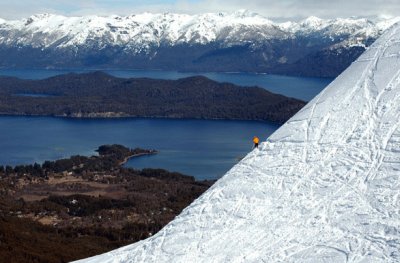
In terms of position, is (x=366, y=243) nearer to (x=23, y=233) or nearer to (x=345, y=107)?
(x=345, y=107)

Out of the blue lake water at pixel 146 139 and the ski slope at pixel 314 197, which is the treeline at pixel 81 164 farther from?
the ski slope at pixel 314 197

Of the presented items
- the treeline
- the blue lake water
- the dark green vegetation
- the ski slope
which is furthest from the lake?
the ski slope

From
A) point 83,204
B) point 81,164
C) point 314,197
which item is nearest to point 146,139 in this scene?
point 81,164

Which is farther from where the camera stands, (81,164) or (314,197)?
(81,164)

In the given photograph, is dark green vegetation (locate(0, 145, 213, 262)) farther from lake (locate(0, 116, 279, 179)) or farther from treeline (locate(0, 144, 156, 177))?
lake (locate(0, 116, 279, 179))

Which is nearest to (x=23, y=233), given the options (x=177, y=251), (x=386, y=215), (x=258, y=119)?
(x=177, y=251)

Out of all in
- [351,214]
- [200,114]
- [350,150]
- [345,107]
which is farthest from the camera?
[200,114]

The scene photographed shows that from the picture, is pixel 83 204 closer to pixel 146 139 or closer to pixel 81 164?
pixel 81 164
